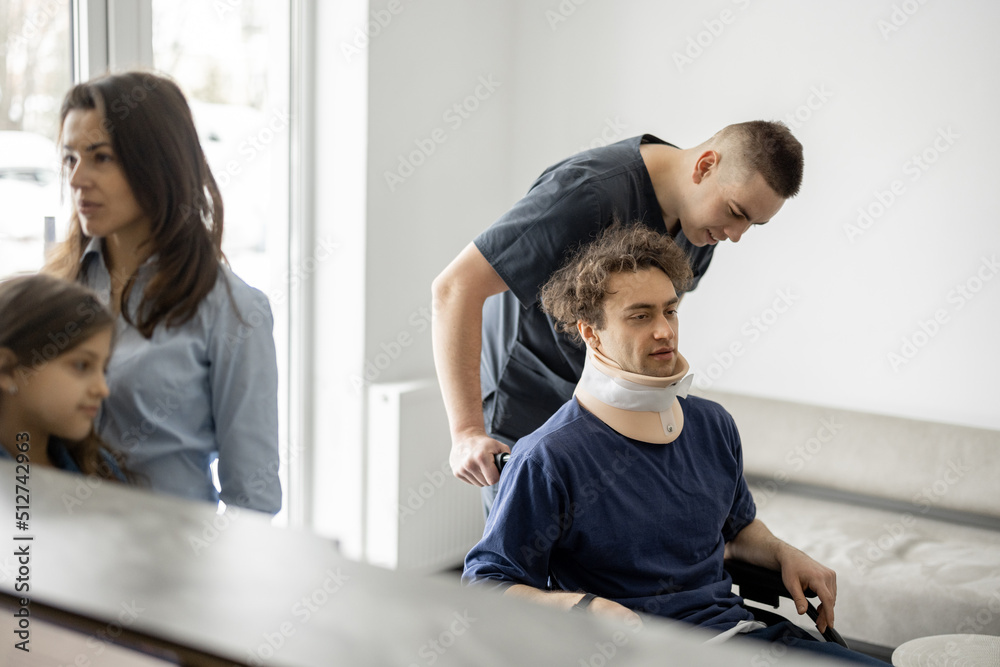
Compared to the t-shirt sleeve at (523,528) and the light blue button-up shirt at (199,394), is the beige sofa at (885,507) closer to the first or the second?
the t-shirt sleeve at (523,528)

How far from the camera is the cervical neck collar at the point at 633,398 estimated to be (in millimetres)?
770

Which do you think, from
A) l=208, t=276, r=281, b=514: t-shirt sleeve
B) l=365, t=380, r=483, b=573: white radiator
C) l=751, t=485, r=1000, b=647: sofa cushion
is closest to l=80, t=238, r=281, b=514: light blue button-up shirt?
A: l=208, t=276, r=281, b=514: t-shirt sleeve

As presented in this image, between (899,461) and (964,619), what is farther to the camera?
(899,461)

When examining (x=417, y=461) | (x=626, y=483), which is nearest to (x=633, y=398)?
(x=626, y=483)

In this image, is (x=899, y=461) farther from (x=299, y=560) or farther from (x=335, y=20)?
(x=299, y=560)

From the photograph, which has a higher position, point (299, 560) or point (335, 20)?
point (335, 20)

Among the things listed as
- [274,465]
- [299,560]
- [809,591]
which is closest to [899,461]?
[809,591]

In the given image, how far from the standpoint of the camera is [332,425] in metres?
1.44

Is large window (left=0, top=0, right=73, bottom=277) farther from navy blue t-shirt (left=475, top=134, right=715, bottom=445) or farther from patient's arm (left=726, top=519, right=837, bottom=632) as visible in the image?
patient's arm (left=726, top=519, right=837, bottom=632)

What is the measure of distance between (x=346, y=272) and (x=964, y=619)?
1169 mm

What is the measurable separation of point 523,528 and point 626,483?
0.37 feet

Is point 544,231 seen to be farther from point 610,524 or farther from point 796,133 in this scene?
point 796,133

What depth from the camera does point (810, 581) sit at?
81cm

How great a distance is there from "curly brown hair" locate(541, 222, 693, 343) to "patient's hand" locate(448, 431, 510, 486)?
138 mm
